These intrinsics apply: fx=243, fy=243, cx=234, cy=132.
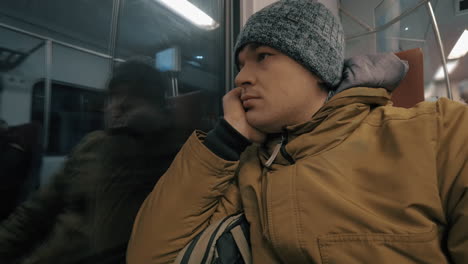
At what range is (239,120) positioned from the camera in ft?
2.47

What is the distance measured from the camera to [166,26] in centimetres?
107

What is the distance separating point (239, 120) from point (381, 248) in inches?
18.8

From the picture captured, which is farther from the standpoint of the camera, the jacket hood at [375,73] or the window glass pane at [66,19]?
the jacket hood at [375,73]

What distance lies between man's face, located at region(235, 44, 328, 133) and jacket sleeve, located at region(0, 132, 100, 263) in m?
0.52

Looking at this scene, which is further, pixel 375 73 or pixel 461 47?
pixel 461 47

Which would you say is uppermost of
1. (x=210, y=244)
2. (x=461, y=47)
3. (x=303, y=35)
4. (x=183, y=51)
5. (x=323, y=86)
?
(x=461, y=47)

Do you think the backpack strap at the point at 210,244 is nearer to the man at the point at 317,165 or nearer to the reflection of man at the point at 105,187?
the man at the point at 317,165

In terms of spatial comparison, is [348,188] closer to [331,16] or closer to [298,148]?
[298,148]

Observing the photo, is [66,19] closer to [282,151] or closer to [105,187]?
[105,187]

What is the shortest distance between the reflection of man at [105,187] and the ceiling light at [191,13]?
0.35m

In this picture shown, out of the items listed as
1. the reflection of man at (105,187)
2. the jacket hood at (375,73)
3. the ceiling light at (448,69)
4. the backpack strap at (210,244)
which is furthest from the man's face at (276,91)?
the ceiling light at (448,69)

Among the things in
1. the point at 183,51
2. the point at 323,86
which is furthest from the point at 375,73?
the point at 183,51

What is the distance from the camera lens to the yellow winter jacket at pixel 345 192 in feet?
1.78

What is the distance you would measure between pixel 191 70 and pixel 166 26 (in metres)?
0.23
